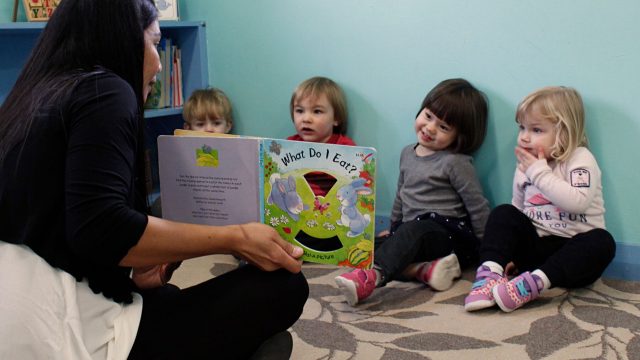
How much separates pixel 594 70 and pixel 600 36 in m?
0.10

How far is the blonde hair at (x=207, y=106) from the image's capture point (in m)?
2.52

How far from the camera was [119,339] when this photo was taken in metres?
1.06

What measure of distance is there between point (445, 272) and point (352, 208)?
671 mm

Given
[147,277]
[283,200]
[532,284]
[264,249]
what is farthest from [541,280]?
[147,277]

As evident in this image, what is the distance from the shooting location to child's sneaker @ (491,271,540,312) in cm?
170

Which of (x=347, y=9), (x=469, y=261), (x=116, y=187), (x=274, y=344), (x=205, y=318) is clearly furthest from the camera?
(x=347, y=9)

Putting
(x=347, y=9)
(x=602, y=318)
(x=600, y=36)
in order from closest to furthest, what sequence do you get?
(x=602, y=318), (x=600, y=36), (x=347, y=9)

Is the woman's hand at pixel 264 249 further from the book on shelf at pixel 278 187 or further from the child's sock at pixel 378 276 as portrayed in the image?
the child's sock at pixel 378 276

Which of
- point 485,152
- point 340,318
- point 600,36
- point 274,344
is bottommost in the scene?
point 340,318

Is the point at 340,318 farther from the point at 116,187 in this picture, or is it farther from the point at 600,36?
the point at 600,36

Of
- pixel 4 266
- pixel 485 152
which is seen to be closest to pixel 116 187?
pixel 4 266

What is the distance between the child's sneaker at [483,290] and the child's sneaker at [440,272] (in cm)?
10

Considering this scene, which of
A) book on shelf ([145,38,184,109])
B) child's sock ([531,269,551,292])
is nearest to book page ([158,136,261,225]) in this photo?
child's sock ([531,269,551,292])

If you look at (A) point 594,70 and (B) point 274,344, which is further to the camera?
(A) point 594,70
